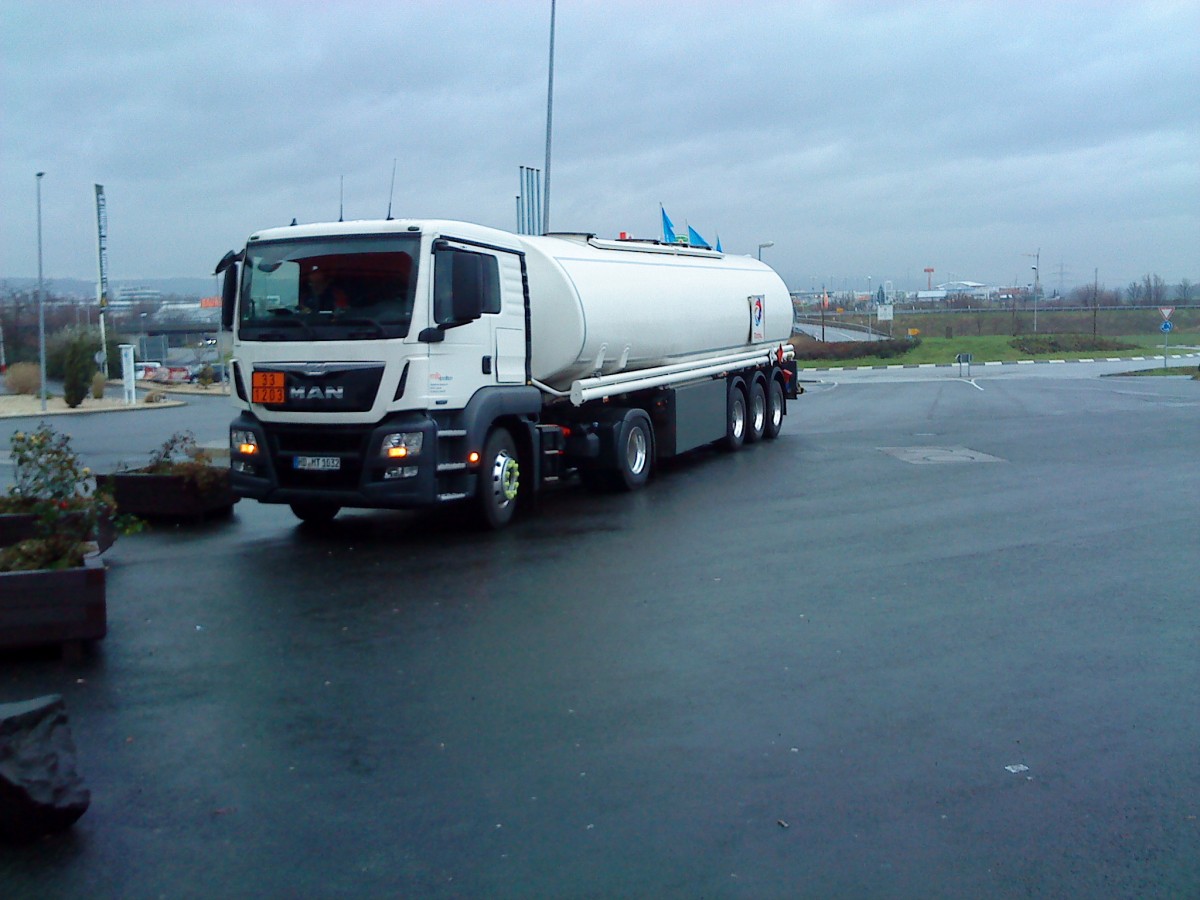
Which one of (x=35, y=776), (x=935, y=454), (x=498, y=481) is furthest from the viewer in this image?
(x=935, y=454)

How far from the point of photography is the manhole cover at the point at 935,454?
59.7ft

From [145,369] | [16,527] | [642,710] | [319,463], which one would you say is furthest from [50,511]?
[145,369]

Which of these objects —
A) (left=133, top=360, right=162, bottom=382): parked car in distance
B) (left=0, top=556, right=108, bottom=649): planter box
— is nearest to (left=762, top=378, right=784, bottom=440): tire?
(left=0, top=556, right=108, bottom=649): planter box

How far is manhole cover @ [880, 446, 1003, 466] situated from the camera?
18203 mm

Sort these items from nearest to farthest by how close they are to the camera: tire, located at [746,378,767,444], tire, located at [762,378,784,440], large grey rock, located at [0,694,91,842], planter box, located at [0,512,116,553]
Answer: large grey rock, located at [0,694,91,842]
planter box, located at [0,512,116,553]
tire, located at [746,378,767,444]
tire, located at [762,378,784,440]

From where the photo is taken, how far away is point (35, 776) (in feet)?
15.6

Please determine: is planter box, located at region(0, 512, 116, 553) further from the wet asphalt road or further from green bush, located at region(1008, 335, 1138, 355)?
green bush, located at region(1008, 335, 1138, 355)

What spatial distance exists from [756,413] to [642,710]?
1546 centimetres

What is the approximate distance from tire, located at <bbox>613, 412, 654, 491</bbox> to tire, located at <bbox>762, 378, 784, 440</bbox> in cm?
607

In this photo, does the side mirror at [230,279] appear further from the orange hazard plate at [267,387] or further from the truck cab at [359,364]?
the orange hazard plate at [267,387]

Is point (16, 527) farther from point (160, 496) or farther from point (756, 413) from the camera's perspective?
point (756, 413)

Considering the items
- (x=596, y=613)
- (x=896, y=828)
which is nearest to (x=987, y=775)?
(x=896, y=828)

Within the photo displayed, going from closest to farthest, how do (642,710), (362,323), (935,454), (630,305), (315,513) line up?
1. (642,710)
2. (362,323)
3. (315,513)
4. (630,305)
5. (935,454)

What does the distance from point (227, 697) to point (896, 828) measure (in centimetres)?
377
